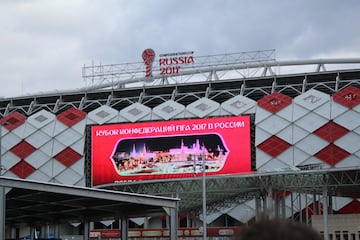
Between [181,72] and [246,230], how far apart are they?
255 feet

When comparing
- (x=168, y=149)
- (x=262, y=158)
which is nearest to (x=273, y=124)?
(x=262, y=158)

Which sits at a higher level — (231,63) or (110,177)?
(231,63)

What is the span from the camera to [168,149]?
2874 inches

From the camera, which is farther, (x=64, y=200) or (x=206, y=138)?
(x=206, y=138)

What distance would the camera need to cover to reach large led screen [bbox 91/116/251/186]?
7100 centimetres

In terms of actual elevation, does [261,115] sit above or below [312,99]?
below

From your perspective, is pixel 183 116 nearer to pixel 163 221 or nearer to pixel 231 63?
pixel 231 63

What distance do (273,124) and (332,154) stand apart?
726 centimetres

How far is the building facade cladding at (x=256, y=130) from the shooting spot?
7219 cm

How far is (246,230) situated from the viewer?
8.11ft

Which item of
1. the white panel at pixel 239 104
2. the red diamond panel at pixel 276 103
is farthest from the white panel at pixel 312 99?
the white panel at pixel 239 104

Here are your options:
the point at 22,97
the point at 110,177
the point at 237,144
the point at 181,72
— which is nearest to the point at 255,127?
the point at 237,144

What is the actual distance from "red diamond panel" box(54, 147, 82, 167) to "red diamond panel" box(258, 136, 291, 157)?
69.2 feet

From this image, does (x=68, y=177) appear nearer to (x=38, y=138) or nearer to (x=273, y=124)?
(x=38, y=138)
